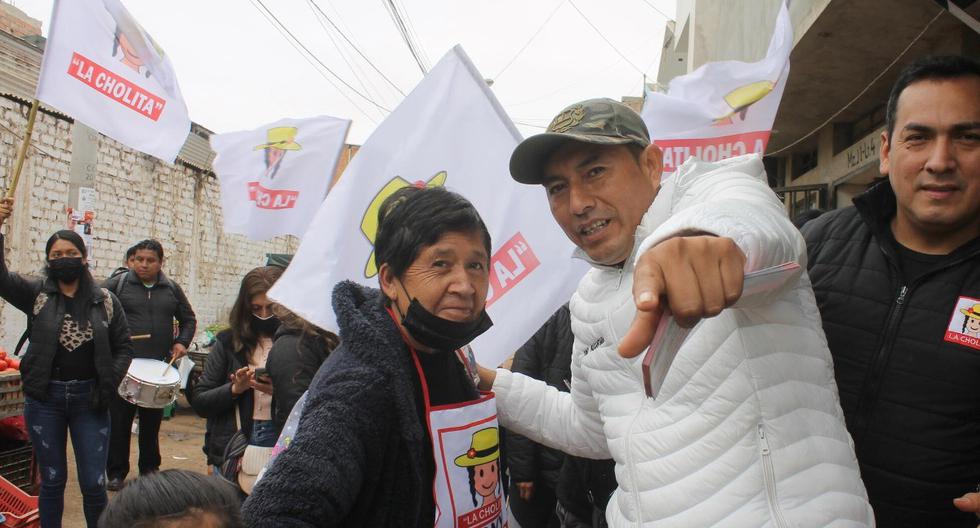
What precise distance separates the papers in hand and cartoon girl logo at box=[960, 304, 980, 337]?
0.89 meters

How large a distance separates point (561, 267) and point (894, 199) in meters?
1.38

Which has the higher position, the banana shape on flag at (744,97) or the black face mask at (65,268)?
the banana shape on flag at (744,97)

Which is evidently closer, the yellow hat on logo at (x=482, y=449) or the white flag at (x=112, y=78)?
the yellow hat on logo at (x=482, y=449)

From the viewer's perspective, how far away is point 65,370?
14.6 feet

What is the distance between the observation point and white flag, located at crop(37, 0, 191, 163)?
4188 millimetres

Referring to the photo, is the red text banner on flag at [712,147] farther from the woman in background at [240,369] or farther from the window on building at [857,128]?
the window on building at [857,128]

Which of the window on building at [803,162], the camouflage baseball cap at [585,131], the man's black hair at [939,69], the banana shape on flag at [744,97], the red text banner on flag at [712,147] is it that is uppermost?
the window on building at [803,162]

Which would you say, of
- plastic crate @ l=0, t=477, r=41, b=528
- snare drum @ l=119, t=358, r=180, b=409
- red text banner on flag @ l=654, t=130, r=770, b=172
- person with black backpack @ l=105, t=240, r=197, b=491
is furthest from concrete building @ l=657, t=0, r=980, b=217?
person with black backpack @ l=105, t=240, r=197, b=491

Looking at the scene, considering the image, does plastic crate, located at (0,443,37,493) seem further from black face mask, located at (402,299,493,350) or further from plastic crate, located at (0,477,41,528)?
black face mask, located at (402,299,493,350)

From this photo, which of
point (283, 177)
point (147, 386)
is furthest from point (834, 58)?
point (147, 386)

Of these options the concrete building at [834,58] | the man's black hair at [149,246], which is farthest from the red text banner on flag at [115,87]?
the concrete building at [834,58]

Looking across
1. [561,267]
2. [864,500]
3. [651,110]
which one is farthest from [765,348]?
[651,110]

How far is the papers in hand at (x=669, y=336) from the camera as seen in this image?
0.83 m

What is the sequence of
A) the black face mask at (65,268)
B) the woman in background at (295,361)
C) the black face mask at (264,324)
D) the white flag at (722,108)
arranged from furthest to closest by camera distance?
the black face mask at (65,268), the white flag at (722,108), the black face mask at (264,324), the woman in background at (295,361)
